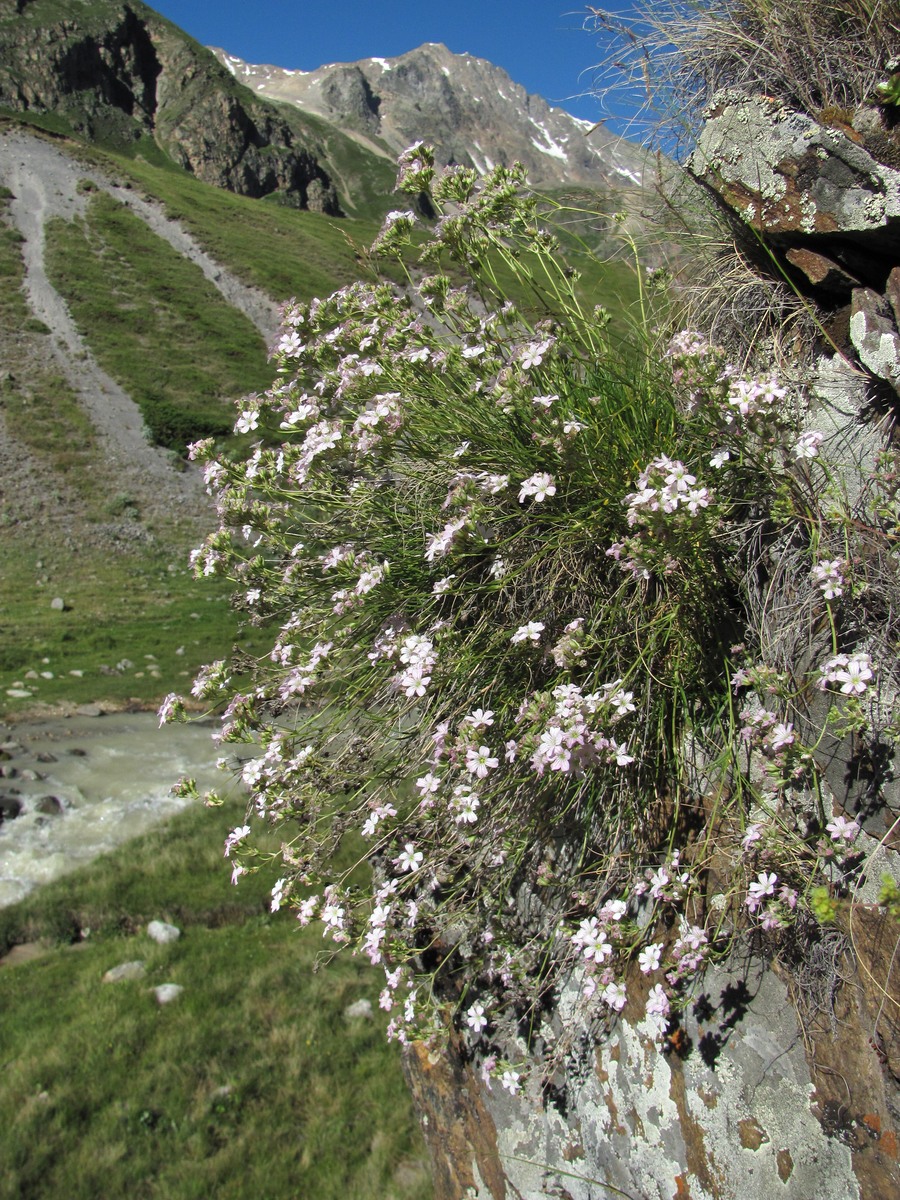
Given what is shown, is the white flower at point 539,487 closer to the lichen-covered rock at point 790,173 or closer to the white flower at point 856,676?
the white flower at point 856,676

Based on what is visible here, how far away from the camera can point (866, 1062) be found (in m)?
2.22

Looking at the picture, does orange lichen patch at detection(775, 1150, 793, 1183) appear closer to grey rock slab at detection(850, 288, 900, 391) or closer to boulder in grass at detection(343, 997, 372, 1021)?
grey rock slab at detection(850, 288, 900, 391)

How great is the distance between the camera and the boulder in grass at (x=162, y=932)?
24.3ft

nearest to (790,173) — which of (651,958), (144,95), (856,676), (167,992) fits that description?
(856,676)

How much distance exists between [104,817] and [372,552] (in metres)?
8.36

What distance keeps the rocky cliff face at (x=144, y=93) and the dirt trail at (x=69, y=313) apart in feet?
220

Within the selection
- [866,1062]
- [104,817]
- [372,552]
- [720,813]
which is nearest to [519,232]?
[372,552]

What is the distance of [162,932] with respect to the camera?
7516 millimetres

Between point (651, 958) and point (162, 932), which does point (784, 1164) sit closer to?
point (651, 958)

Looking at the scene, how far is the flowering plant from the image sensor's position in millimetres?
2484

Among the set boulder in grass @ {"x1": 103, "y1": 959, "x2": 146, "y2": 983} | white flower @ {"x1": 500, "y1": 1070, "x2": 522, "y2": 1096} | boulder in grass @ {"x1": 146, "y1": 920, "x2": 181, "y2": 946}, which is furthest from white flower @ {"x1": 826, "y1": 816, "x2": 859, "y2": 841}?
boulder in grass @ {"x1": 146, "y1": 920, "x2": 181, "y2": 946}

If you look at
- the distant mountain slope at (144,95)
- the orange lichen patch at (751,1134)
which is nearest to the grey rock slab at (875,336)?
the orange lichen patch at (751,1134)

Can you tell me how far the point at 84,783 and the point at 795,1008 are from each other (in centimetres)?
1069

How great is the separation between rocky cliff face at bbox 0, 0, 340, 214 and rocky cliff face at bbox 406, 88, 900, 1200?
14175 centimetres
